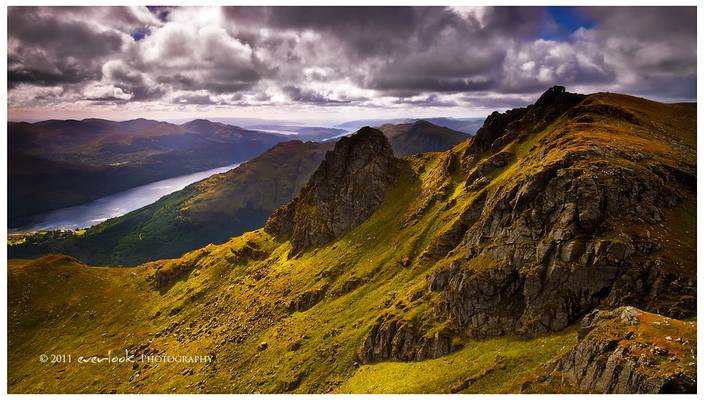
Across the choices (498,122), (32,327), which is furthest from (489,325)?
(32,327)

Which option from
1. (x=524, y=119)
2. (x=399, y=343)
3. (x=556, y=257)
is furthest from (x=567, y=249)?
(x=524, y=119)

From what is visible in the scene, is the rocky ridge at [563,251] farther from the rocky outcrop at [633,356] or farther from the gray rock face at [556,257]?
the rocky outcrop at [633,356]

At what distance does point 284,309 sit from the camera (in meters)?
114

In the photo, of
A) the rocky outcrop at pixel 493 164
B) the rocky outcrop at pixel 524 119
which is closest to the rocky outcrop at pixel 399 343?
the rocky outcrop at pixel 493 164

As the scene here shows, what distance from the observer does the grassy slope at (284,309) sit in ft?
224

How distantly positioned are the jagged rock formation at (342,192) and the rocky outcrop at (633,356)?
102 meters

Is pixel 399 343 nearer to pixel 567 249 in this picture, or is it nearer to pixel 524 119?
pixel 567 249

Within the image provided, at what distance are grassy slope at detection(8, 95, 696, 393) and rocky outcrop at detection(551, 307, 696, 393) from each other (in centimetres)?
531

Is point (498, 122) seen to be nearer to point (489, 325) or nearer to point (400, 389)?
point (489, 325)

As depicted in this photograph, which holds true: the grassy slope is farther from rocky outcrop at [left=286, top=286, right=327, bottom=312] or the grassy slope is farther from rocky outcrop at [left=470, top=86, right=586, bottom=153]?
rocky outcrop at [left=470, top=86, right=586, bottom=153]

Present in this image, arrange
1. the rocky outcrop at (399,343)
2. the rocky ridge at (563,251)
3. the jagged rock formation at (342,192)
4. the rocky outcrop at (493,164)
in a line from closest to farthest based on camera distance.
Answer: the rocky ridge at (563,251) < the rocky outcrop at (399,343) < the rocky outcrop at (493,164) < the jagged rock formation at (342,192)

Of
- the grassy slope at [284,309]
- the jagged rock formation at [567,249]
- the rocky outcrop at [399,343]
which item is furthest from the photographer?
the rocky outcrop at [399,343]

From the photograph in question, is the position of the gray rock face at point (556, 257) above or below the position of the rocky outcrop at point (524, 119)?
below

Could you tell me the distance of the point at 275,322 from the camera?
362 ft
